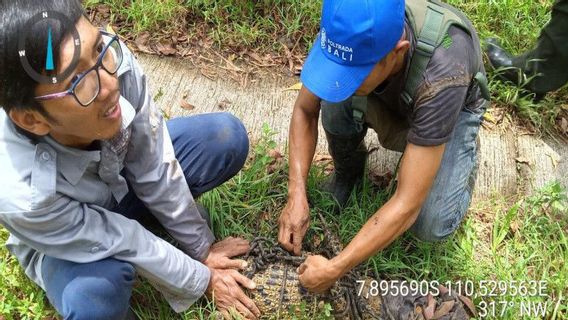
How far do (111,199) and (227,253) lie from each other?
24.1 inches

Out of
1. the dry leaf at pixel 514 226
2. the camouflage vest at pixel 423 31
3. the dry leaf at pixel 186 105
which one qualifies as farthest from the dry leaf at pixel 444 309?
the dry leaf at pixel 186 105

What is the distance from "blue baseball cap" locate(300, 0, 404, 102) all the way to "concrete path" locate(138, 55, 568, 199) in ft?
4.27

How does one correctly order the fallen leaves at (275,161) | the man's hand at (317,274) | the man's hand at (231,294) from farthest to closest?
1. the fallen leaves at (275,161)
2. the man's hand at (231,294)
3. the man's hand at (317,274)

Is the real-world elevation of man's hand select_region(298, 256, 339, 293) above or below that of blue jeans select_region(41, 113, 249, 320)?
below

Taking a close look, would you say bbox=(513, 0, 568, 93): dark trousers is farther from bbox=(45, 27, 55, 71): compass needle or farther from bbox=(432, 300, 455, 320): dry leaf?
bbox=(45, 27, 55, 71): compass needle

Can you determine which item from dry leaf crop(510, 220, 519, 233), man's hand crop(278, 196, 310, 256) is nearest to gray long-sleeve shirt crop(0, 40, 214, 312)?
man's hand crop(278, 196, 310, 256)

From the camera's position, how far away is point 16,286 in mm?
2656

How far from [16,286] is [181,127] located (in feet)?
3.54

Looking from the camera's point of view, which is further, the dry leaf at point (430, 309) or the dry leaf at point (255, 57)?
the dry leaf at point (255, 57)

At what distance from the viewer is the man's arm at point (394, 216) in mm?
2230

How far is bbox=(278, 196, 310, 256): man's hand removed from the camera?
2559mm

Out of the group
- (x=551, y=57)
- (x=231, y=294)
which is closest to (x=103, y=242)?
(x=231, y=294)

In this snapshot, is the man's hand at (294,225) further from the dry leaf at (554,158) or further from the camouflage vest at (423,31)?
the dry leaf at (554,158)

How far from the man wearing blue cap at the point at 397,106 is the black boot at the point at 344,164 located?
56 mm
